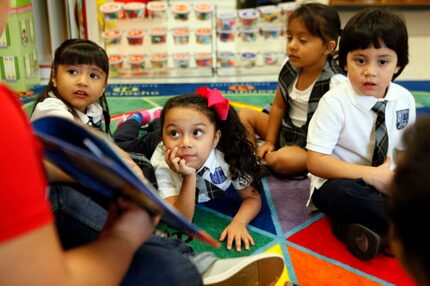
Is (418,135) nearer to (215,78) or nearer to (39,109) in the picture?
(39,109)

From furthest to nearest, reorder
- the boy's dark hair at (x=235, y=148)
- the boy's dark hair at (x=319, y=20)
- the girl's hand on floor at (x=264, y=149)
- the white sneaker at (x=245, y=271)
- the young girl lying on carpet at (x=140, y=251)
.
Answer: the girl's hand on floor at (x=264, y=149), the boy's dark hair at (x=319, y=20), the boy's dark hair at (x=235, y=148), the white sneaker at (x=245, y=271), the young girl lying on carpet at (x=140, y=251)

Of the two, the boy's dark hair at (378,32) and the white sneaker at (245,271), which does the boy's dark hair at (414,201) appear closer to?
the white sneaker at (245,271)

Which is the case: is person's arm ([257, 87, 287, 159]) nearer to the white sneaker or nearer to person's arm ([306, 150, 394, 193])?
person's arm ([306, 150, 394, 193])

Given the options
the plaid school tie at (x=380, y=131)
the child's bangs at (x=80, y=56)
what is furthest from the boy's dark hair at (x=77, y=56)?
the plaid school tie at (x=380, y=131)

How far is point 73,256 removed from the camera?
510 mm

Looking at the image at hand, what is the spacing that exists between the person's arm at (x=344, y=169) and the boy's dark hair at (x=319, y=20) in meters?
0.42

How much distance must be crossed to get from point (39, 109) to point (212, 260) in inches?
24.7

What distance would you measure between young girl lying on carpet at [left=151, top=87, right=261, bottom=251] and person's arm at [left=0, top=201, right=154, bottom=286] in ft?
1.71

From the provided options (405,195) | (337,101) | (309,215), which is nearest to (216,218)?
(309,215)

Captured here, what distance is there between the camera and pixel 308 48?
1.45m

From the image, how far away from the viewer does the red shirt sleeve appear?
425 mm

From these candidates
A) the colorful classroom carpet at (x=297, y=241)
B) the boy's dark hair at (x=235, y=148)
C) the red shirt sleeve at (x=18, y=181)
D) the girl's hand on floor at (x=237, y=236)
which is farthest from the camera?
the boy's dark hair at (x=235, y=148)

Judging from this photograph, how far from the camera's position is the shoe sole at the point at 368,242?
41.3 inches

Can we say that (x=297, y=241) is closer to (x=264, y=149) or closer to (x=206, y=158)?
(x=206, y=158)
